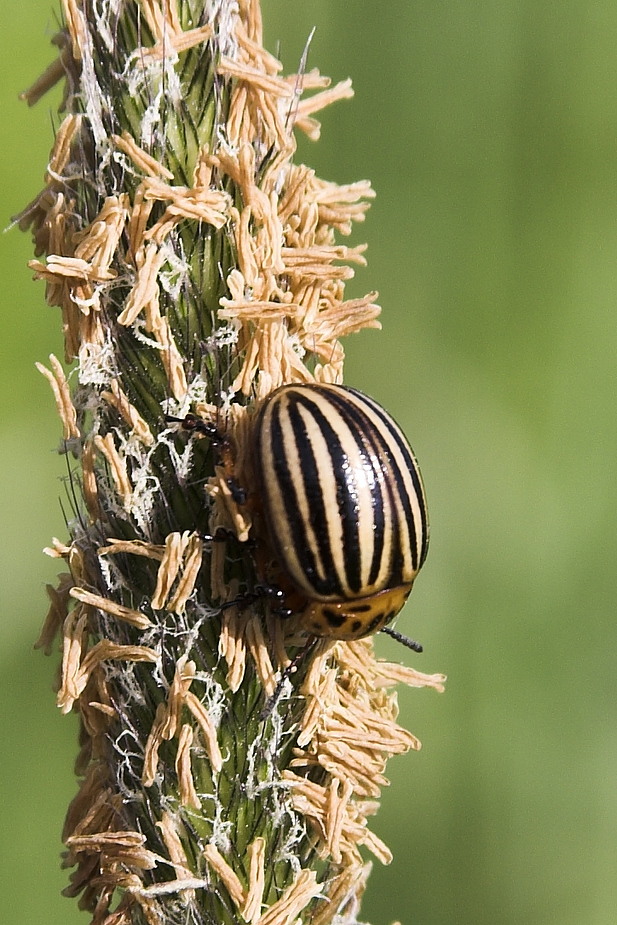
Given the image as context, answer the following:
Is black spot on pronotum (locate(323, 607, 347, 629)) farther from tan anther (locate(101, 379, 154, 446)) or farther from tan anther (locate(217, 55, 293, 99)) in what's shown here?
tan anther (locate(217, 55, 293, 99))

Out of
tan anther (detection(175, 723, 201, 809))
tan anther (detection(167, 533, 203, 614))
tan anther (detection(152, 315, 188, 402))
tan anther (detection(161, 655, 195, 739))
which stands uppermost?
tan anther (detection(152, 315, 188, 402))

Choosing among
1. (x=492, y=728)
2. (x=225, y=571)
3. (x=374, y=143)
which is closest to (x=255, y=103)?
(x=225, y=571)

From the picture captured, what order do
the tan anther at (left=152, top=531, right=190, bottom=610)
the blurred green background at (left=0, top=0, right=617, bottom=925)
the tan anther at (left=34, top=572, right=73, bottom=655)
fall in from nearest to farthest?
the tan anther at (left=152, top=531, right=190, bottom=610), the tan anther at (left=34, top=572, right=73, bottom=655), the blurred green background at (left=0, top=0, right=617, bottom=925)

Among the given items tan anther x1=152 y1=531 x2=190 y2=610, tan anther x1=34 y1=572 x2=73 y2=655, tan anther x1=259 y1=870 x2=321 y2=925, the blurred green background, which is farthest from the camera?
the blurred green background

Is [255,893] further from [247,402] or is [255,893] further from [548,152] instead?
[548,152]

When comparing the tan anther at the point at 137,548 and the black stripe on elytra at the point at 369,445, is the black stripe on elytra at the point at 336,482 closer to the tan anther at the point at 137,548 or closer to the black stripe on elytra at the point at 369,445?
the black stripe on elytra at the point at 369,445

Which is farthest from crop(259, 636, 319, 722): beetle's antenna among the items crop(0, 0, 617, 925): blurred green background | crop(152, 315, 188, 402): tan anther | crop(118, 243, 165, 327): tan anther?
crop(0, 0, 617, 925): blurred green background
